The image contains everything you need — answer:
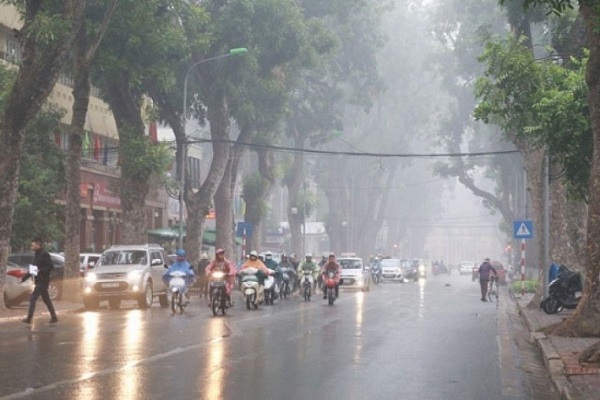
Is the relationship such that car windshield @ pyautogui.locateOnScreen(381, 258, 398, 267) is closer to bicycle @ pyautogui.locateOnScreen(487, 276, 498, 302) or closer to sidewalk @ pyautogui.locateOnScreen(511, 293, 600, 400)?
bicycle @ pyautogui.locateOnScreen(487, 276, 498, 302)

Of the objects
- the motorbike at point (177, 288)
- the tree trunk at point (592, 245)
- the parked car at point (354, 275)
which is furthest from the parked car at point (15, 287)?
the parked car at point (354, 275)

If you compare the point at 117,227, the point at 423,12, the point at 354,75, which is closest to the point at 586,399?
the point at 117,227

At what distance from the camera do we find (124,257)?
32062 millimetres

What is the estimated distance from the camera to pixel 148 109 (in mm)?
43312

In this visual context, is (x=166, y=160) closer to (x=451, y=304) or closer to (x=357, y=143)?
(x=451, y=304)

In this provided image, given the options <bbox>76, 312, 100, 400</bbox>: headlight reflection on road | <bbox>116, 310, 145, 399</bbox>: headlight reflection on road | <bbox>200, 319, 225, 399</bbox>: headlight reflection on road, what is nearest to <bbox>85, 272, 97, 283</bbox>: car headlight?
<bbox>116, 310, 145, 399</bbox>: headlight reflection on road

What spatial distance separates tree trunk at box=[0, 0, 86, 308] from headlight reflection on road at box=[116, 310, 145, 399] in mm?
4206

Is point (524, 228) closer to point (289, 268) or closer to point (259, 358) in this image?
point (289, 268)

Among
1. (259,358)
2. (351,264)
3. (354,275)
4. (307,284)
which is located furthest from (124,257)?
(351,264)

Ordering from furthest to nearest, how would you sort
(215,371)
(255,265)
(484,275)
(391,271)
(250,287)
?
(391,271) < (484,275) < (255,265) < (250,287) < (215,371)

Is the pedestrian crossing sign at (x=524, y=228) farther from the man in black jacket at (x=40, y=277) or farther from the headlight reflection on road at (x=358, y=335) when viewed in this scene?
the man in black jacket at (x=40, y=277)

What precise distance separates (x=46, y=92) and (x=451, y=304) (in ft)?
53.1

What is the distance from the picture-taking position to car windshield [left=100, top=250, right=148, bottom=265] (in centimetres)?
3197

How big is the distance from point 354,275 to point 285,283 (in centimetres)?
1330
